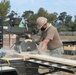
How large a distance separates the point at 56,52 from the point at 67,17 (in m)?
110

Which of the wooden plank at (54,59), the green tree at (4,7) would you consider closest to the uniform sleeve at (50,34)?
the wooden plank at (54,59)

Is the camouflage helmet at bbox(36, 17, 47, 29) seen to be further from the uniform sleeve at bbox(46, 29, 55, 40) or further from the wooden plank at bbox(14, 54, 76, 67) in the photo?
the wooden plank at bbox(14, 54, 76, 67)

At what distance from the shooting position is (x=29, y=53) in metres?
5.28

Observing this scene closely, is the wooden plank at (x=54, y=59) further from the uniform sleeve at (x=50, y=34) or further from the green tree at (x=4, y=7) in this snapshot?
the green tree at (x=4, y=7)

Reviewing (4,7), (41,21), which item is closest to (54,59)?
(41,21)

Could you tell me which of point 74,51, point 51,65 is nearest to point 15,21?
point 51,65

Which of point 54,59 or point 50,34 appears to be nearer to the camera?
point 54,59

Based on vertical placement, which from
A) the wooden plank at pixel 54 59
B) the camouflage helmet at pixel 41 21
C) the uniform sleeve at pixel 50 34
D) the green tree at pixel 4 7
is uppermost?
the green tree at pixel 4 7

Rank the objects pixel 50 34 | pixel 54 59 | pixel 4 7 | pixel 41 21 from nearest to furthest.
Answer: pixel 54 59 < pixel 41 21 < pixel 50 34 < pixel 4 7

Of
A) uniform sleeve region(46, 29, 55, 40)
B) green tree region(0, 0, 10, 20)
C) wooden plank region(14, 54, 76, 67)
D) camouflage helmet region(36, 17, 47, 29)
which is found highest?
green tree region(0, 0, 10, 20)

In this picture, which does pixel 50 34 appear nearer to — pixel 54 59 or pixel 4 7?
pixel 54 59

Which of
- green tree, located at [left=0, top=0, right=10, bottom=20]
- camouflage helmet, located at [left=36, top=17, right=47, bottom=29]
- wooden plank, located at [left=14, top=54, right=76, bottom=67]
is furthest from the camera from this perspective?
green tree, located at [left=0, top=0, right=10, bottom=20]

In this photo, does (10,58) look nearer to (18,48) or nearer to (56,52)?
(18,48)

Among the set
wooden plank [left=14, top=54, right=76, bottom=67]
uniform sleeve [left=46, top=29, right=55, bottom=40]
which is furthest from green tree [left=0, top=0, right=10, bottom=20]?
wooden plank [left=14, top=54, right=76, bottom=67]
